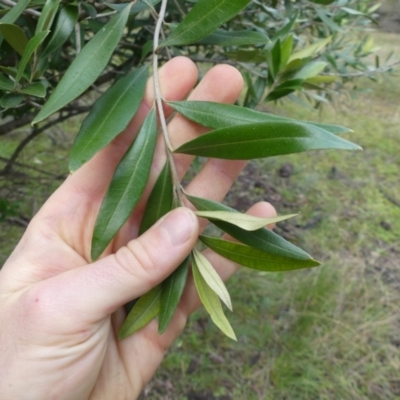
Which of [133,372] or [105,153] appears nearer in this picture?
[105,153]

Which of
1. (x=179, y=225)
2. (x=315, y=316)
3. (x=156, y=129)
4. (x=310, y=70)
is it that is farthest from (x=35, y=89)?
(x=315, y=316)

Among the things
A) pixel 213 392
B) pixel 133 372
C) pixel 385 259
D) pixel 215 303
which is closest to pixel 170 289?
pixel 215 303

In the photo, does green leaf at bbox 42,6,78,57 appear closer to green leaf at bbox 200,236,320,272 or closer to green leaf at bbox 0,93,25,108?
green leaf at bbox 0,93,25,108

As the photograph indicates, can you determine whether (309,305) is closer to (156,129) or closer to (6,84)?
(156,129)

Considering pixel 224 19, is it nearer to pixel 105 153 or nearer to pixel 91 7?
pixel 91 7

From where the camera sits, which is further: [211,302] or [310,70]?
[310,70]

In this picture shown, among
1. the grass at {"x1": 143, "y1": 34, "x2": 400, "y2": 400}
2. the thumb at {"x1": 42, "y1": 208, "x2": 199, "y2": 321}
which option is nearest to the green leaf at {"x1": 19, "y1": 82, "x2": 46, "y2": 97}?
the thumb at {"x1": 42, "y1": 208, "x2": 199, "y2": 321}
